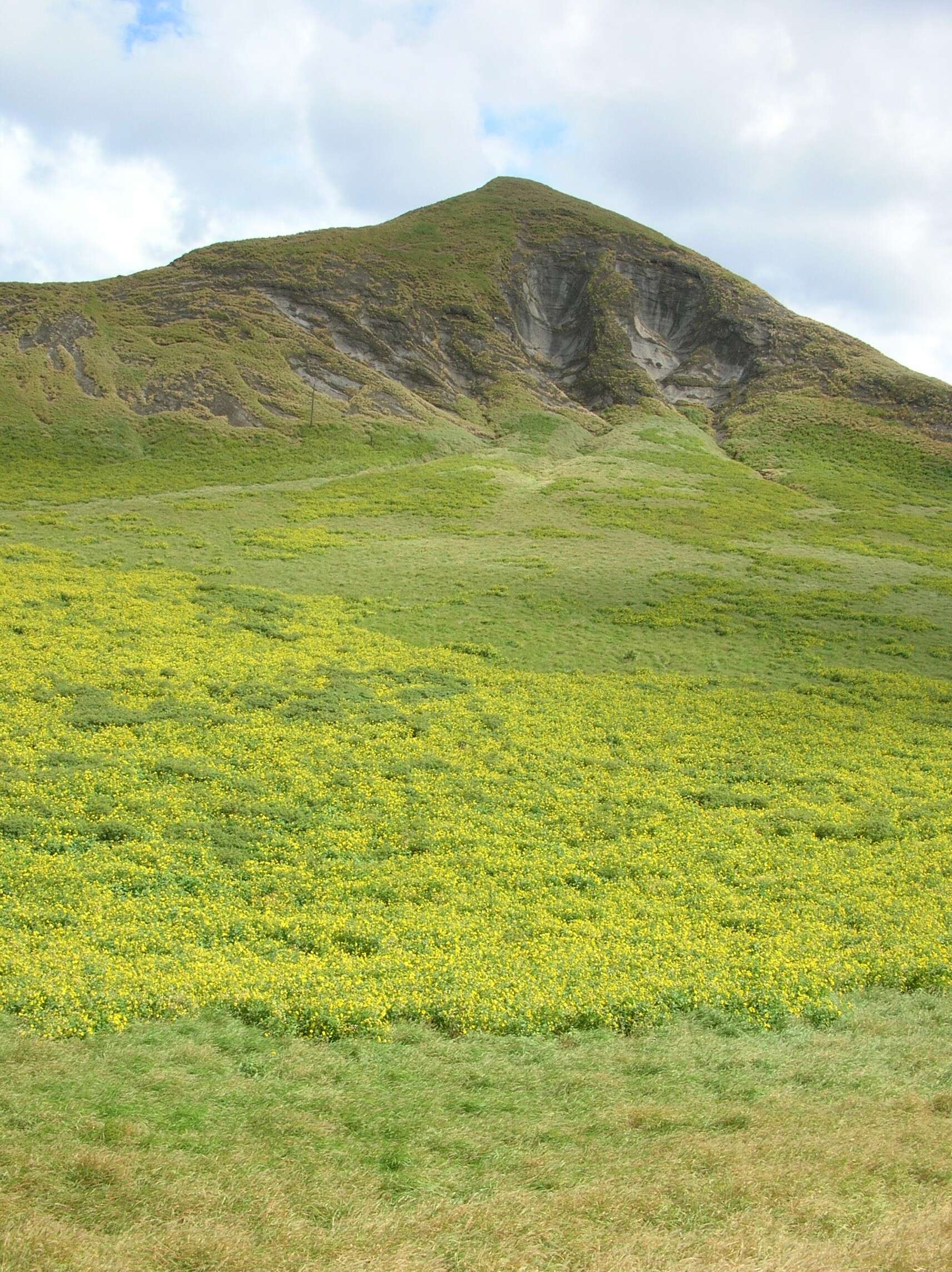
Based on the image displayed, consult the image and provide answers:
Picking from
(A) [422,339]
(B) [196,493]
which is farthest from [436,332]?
(B) [196,493]

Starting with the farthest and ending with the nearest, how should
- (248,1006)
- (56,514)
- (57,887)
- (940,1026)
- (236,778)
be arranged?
(56,514)
(236,778)
(57,887)
(940,1026)
(248,1006)

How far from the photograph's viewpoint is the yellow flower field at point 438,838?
492 inches

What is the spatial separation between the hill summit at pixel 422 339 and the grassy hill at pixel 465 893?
2353 cm

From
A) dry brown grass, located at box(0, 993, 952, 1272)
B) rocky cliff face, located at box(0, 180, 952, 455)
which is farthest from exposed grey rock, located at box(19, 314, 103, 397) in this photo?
dry brown grass, located at box(0, 993, 952, 1272)

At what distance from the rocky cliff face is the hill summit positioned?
264mm

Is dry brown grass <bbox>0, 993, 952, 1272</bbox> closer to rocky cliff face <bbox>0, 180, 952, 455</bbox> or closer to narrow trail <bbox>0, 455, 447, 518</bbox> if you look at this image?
narrow trail <bbox>0, 455, 447, 518</bbox>

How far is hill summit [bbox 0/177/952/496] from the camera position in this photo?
3009 inches

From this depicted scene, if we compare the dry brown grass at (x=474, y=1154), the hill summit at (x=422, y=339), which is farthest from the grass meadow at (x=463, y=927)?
the hill summit at (x=422, y=339)

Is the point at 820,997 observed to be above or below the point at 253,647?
below

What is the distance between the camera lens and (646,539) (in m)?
54.4

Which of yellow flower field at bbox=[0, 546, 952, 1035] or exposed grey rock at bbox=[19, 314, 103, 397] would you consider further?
exposed grey rock at bbox=[19, 314, 103, 397]

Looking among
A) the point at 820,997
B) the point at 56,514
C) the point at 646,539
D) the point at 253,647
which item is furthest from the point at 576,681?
the point at 56,514

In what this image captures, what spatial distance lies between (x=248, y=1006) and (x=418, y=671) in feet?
55.5

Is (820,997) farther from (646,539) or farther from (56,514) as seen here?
(56,514)
